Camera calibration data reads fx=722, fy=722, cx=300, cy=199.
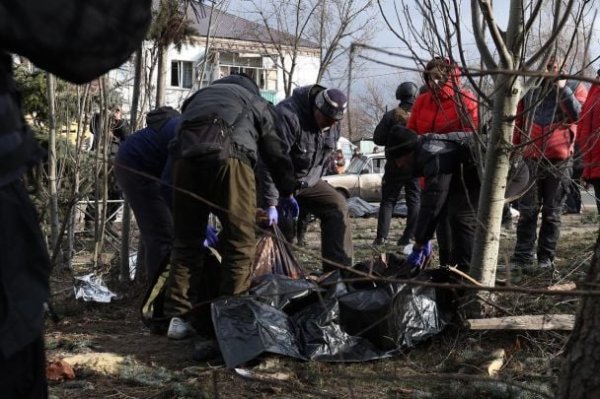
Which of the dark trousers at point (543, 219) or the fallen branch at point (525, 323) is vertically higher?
the dark trousers at point (543, 219)

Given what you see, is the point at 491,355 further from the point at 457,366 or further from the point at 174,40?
the point at 174,40

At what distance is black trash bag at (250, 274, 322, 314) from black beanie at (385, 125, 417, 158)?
112 cm

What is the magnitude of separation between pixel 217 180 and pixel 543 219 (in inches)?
119

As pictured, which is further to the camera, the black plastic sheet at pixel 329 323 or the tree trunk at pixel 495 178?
the tree trunk at pixel 495 178

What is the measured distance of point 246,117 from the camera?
3967 mm

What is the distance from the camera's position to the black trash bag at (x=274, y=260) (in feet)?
14.7

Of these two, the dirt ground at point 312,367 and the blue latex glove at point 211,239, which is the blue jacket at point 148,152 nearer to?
the blue latex glove at point 211,239

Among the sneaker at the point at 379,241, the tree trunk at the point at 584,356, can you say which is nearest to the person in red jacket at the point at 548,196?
the sneaker at the point at 379,241

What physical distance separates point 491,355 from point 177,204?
180 centimetres

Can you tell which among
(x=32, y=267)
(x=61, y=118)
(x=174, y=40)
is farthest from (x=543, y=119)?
(x=32, y=267)

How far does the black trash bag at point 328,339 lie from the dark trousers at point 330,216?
5.30 ft

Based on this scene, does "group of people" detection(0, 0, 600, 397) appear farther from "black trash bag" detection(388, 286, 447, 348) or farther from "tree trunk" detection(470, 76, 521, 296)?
"black trash bag" detection(388, 286, 447, 348)

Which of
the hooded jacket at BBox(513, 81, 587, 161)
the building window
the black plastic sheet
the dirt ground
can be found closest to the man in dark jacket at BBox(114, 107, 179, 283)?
the dirt ground

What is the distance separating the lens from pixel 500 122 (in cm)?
361
